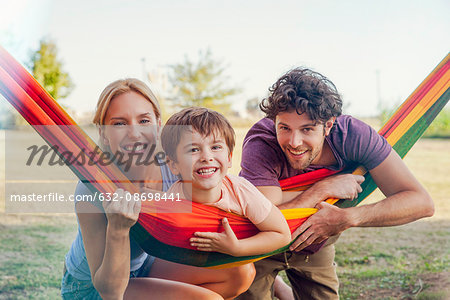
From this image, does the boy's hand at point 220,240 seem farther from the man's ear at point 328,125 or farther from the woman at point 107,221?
the man's ear at point 328,125

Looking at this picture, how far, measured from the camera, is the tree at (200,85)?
1214cm

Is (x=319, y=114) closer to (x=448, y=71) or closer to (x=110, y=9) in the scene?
(x=448, y=71)

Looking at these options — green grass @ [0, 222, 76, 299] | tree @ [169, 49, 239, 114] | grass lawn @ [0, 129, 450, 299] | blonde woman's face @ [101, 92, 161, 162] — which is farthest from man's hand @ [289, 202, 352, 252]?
tree @ [169, 49, 239, 114]

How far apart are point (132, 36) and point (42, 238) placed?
13672 mm

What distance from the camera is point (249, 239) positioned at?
1.38m

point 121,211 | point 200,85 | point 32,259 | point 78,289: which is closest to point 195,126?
point 121,211

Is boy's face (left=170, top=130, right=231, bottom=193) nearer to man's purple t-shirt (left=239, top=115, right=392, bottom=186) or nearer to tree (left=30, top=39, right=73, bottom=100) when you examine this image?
man's purple t-shirt (left=239, top=115, right=392, bottom=186)

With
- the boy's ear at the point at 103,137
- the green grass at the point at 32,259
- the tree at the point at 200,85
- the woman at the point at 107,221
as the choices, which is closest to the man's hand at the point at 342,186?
the woman at the point at 107,221

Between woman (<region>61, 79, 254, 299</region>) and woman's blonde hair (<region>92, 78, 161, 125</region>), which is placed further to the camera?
woman's blonde hair (<region>92, 78, 161, 125</region>)

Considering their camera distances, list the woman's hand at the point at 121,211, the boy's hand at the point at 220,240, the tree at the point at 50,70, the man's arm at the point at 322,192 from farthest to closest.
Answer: the tree at the point at 50,70 < the man's arm at the point at 322,192 < the boy's hand at the point at 220,240 < the woman's hand at the point at 121,211

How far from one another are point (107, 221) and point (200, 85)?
11.4 meters

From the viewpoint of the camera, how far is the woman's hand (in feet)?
4.08

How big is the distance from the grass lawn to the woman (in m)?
1.29

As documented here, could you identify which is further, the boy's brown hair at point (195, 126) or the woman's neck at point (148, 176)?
the woman's neck at point (148, 176)
